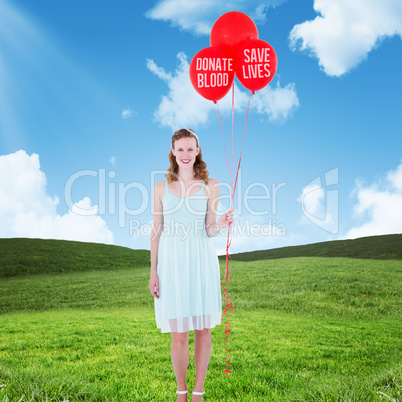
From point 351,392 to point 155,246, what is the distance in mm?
2300

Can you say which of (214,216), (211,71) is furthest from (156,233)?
(211,71)

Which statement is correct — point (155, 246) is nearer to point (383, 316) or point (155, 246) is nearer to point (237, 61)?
point (237, 61)

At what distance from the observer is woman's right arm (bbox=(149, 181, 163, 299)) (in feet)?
12.1

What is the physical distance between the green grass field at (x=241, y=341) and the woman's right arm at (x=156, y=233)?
1414 mm

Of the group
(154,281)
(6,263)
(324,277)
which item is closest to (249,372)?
(154,281)

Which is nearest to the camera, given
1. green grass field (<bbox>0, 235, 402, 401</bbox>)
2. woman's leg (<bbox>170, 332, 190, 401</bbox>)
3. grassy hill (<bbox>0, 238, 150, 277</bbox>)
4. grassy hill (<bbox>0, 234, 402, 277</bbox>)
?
woman's leg (<bbox>170, 332, 190, 401</bbox>)

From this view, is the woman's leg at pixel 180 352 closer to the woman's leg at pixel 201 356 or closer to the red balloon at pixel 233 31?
the woman's leg at pixel 201 356

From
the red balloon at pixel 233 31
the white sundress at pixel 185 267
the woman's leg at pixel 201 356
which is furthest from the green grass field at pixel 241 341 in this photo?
the red balloon at pixel 233 31

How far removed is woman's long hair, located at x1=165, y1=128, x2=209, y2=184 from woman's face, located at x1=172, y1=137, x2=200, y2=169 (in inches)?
1.7

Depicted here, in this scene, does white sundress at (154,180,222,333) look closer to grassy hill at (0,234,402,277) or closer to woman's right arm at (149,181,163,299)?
woman's right arm at (149,181,163,299)

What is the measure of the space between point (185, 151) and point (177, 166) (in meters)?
0.21

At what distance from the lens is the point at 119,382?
4648 millimetres

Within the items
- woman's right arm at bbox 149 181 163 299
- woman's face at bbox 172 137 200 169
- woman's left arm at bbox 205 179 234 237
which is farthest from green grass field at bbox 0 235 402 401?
woman's face at bbox 172 137 200 169

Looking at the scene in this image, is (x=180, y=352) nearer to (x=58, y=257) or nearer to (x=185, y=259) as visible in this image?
(x=185, y=259)
